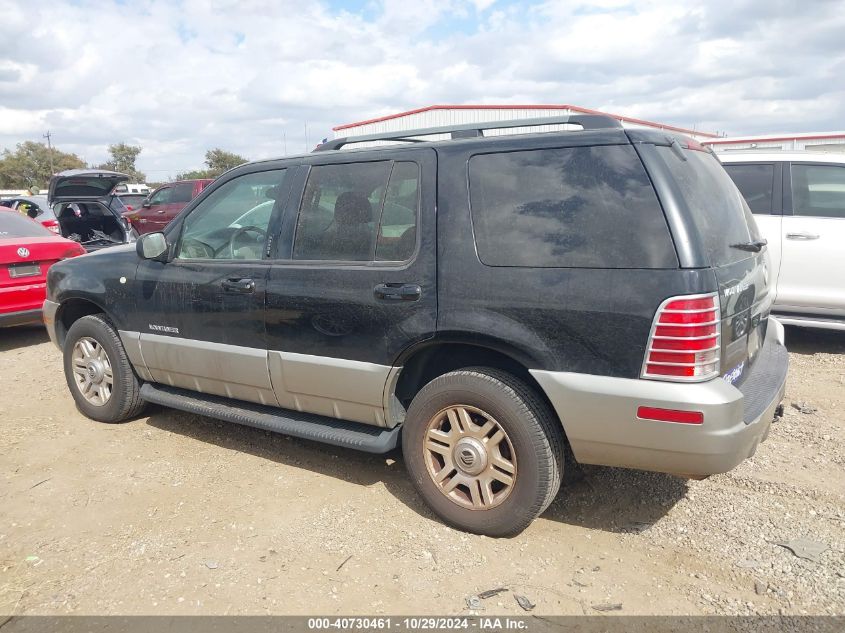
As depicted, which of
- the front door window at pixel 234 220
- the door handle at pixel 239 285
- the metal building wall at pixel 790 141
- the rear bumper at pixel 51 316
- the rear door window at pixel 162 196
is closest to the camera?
the door handle at pixel 239 285

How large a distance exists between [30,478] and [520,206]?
133 inches

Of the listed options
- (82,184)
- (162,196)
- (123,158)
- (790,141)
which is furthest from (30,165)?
(790,141)

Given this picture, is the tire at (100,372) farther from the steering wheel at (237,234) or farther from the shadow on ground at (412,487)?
the steering wheel at (237,234)

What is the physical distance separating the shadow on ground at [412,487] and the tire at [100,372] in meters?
0.33

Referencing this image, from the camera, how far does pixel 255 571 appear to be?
3.00 meters

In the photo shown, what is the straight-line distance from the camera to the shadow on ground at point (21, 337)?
24.7 ft

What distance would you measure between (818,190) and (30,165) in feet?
226

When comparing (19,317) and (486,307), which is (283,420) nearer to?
(486,307)

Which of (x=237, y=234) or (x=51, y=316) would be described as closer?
(x=237, y=234)

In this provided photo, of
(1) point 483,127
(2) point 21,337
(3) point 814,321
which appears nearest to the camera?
(1) point 483,127

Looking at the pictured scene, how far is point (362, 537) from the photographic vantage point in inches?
128

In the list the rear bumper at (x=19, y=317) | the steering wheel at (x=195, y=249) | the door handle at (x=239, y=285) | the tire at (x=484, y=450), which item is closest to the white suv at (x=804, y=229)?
the tire at (x=484, y=450)

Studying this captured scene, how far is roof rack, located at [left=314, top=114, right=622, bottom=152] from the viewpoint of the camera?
3.00m

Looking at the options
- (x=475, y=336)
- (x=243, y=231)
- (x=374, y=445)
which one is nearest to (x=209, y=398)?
(x=243, y=231)
